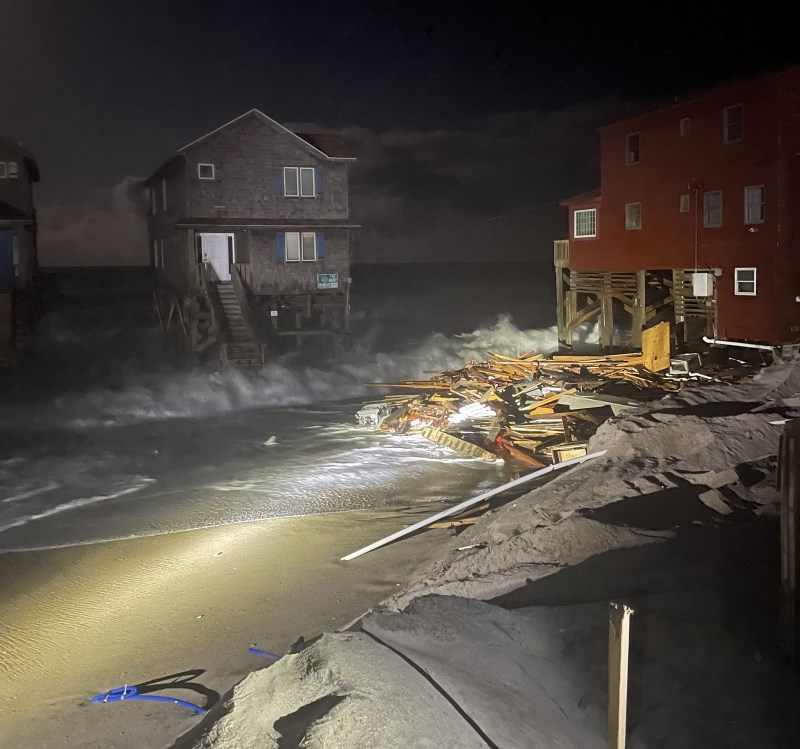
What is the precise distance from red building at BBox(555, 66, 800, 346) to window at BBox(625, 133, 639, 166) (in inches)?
1.8

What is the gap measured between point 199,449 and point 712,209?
19709 millimetres

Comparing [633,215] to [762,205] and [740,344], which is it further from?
[740,344]

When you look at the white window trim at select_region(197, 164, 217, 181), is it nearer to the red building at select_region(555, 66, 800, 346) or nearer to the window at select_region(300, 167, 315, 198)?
the window at select_region(300, 167, 315, 198)

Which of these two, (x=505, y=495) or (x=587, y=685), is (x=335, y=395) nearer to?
(x=505, y=495)

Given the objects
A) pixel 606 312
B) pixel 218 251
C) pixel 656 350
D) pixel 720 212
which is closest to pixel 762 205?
pixel 720 212

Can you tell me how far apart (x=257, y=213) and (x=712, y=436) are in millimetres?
28454

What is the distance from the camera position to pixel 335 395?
1298 inches

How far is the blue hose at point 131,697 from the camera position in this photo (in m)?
7.80

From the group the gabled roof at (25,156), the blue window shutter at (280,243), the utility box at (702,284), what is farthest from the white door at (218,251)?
the utility box at (702,284)

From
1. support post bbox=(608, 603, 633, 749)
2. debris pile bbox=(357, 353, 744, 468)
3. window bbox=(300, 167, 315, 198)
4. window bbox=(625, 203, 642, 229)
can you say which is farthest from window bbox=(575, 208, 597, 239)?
support post bbox=(608, 603, 633, 749)

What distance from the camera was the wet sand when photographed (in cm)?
793

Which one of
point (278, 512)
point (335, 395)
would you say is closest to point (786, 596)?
point (278, 512)

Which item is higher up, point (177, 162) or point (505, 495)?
point (177, 162)

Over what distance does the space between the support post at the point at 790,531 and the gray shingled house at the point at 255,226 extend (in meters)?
29.3
